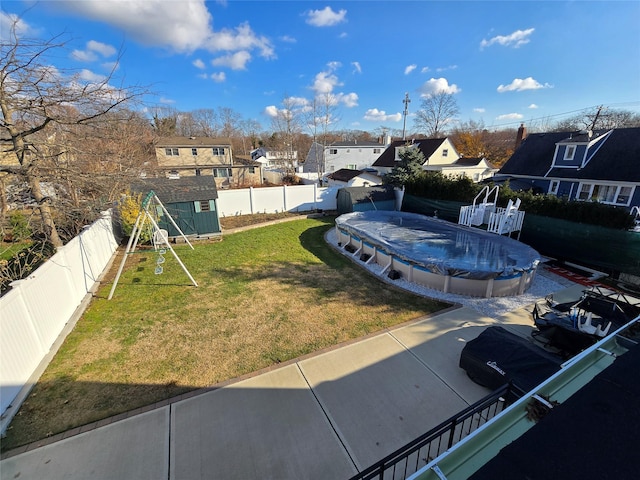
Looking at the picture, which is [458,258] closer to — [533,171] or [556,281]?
[556,281]

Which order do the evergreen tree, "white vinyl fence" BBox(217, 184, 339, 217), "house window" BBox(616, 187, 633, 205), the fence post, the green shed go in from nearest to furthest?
the green shed < "house window" BBox(616, 187, 633, 205) < "white vinyl fence" BBox(217, 184, 339, 217) < the fence post < the evergreen tree

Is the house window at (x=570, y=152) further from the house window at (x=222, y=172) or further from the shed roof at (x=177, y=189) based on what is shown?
the house window at (x=222, y=172)

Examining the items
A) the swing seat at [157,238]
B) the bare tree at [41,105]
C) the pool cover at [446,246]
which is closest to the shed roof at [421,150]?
the pool cover at [446,246]

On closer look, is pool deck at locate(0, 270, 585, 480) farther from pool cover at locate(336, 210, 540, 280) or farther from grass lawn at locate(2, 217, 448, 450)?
pool cover at locate(336, 210, 540, 280)

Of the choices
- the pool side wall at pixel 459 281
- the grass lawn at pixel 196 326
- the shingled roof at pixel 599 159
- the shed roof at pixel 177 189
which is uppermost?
the shingled roof at pixel 599 159

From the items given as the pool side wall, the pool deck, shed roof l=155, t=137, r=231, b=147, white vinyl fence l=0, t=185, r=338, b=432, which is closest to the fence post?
white vinyl fence l=0, t=185, r=338, b=432

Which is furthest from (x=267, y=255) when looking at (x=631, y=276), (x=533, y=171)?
(x=533, y=171)
